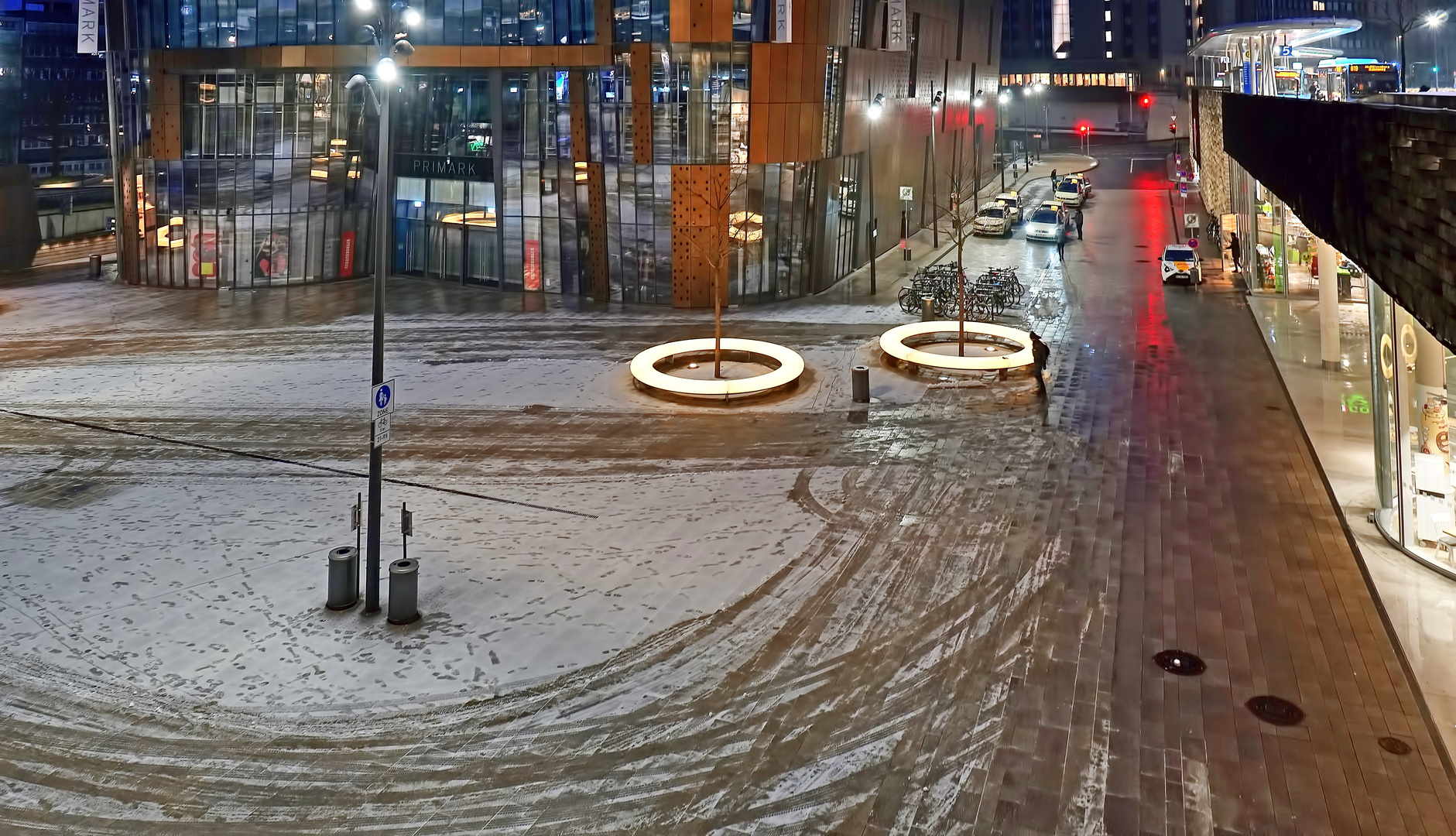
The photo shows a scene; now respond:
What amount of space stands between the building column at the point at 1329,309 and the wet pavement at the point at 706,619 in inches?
71.1

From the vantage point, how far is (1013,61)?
502ft

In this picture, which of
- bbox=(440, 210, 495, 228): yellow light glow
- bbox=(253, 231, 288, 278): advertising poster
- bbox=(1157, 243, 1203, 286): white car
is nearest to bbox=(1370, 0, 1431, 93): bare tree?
bbox=(1157, 243, 1203, 286): white car

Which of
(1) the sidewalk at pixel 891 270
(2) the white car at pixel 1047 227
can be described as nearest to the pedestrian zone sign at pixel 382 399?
(1) the sidewalk at pixel 891 270

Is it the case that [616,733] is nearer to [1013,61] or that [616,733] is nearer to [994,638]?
[994,638]

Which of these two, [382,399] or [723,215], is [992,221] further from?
[382,399]

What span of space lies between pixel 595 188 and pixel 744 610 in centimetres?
2486

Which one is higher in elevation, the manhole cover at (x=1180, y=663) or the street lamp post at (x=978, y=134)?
the street lamp post at (x=978, y=134)

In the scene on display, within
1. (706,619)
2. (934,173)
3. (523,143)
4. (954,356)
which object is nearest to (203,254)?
(523,143)

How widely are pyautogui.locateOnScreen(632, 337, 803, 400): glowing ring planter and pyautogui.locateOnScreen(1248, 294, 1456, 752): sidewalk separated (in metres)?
10.8

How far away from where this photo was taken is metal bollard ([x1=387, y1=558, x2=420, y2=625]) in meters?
12.9

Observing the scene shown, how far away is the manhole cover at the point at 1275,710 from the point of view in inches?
Result: 412

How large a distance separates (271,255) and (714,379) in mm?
23697

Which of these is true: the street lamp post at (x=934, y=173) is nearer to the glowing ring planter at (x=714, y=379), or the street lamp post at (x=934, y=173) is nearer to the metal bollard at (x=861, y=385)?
the glowing ring planter at (x=714, y=379)

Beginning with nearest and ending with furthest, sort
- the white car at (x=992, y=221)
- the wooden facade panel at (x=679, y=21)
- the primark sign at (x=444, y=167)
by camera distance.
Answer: the wooden facade panel at (x=679, y=21) < the primark sign at (x=444, y=167) < the white car at (x=992, y=221)
